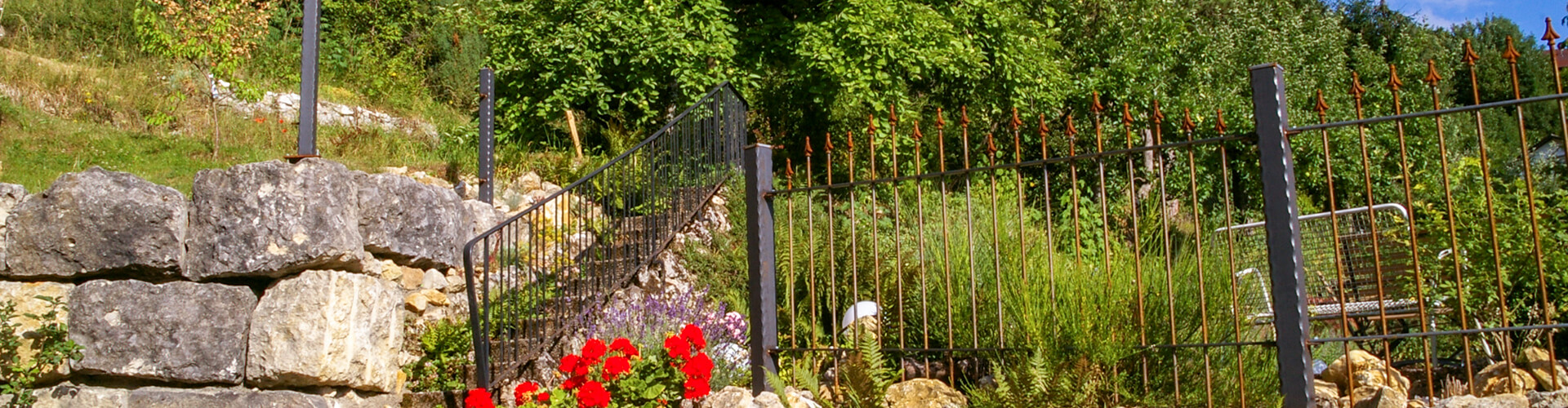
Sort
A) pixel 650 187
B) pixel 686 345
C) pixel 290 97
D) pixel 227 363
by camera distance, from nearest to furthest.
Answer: pixel 686 345 → pixel 227 363 → pixel 650 187 → pixel 290 97

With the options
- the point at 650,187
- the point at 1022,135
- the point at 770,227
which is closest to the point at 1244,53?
the point at 1022,135

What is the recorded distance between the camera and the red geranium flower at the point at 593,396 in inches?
161

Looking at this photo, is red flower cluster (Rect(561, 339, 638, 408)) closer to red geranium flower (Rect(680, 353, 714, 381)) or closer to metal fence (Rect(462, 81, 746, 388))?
red geranium flower (Rect(680, 353, 714, 381))

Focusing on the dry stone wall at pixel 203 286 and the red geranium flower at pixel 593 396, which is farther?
the dry stone wall at pixel 203 286

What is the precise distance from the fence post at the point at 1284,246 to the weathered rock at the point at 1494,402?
0.40 metres

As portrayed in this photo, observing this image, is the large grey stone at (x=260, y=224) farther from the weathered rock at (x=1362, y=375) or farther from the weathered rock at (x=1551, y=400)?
the weathered rock at (x=1551, y=400)

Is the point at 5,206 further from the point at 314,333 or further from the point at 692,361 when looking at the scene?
the point at 692,361

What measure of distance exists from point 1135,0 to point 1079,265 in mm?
8367

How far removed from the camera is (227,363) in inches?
191

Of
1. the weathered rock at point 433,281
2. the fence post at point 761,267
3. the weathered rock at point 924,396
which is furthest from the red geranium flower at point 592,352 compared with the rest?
the weathered rock at point 433,281

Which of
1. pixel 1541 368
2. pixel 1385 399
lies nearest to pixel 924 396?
pixel 1385 399

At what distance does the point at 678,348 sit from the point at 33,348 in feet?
9.55

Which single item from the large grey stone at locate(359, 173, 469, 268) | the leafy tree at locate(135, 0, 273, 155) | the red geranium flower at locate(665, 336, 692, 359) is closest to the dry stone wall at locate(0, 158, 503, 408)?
the large grey stone at locate(359, 173, 469, 268)

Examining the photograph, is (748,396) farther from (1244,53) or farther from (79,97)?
(1244,53)
